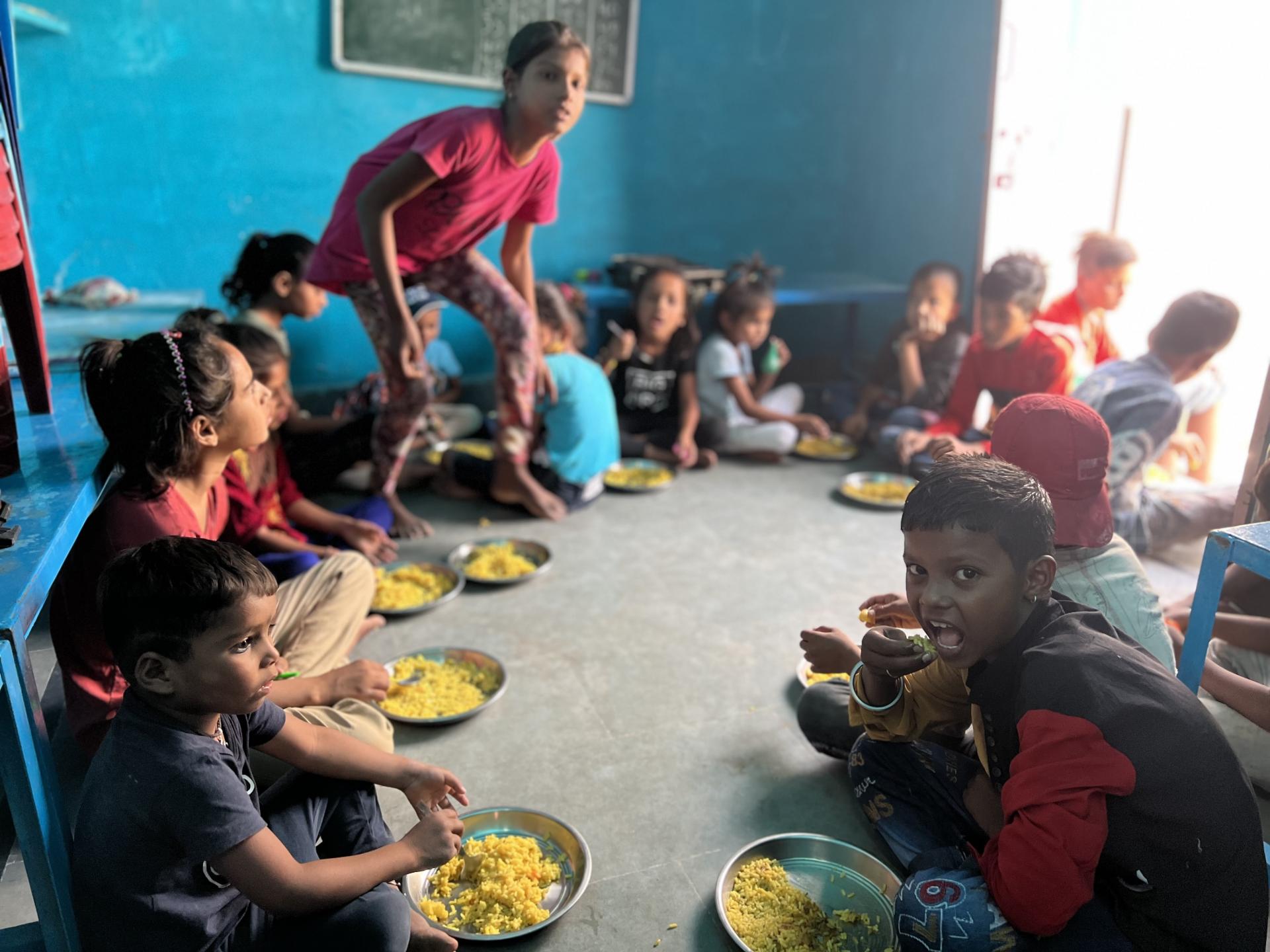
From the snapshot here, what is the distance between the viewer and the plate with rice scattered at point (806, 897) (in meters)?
1.58

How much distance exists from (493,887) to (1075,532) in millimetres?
1288

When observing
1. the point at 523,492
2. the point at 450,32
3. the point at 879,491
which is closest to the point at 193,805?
the point at 523,492

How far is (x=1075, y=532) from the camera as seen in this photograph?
5.91 feet

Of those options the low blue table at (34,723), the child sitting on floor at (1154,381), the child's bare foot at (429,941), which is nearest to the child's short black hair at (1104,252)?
the child sitting on floor at (1154,381)

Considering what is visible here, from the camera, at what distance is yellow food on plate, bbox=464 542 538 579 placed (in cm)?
303

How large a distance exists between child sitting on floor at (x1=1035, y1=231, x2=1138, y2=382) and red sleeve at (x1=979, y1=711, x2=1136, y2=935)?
9.11 ft

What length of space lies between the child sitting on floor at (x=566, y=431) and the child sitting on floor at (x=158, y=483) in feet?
5.47

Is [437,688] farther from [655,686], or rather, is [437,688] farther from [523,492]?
[523,492]

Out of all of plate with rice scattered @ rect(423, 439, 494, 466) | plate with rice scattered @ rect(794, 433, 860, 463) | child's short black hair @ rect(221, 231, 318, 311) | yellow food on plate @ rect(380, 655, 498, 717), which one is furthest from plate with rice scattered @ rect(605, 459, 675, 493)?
yellow food on plate @ rect(380, 655, 498, 717)

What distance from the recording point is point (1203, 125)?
4.43 m

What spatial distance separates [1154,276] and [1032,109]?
106cm

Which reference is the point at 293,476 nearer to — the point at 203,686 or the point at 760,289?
the point at 760,289

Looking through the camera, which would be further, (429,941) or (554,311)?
(554,311)

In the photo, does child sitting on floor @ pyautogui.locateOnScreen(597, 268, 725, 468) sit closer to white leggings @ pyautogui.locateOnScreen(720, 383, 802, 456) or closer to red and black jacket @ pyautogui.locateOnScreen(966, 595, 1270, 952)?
white leggings @ pyautogui.locateOnScreen(720, 383, 802, 456)
